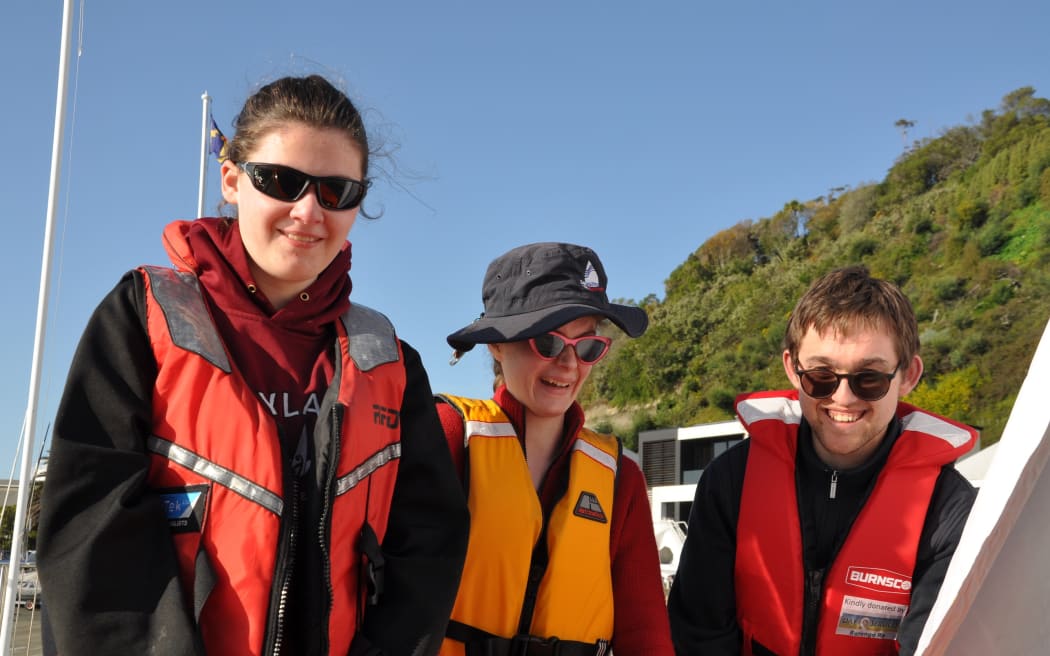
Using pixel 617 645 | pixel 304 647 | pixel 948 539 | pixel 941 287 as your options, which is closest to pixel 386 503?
pixel 304 647

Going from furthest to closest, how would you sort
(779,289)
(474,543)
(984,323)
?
(779,289) → (984,323) → (474,543)

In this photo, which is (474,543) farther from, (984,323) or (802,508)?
(984,323)

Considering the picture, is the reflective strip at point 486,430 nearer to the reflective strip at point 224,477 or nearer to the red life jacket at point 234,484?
the red life jacket at point 234,484

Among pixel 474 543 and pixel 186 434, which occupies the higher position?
pixel 186 434

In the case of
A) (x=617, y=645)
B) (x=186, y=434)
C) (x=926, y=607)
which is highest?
(x=186, y=434)

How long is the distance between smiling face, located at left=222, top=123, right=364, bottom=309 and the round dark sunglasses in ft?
2.78

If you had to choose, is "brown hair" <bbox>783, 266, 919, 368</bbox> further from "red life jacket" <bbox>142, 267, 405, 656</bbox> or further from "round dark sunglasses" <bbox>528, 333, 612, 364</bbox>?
"red life jacket" <bbox>142, 267, 405, 656</bbox>

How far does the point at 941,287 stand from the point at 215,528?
62.1 metres

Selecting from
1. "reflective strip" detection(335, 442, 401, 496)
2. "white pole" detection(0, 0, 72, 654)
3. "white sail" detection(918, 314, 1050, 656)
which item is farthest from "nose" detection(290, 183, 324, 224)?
"white pole" detection(0, 0, 72, 654)

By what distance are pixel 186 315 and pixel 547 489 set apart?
144 centimetres

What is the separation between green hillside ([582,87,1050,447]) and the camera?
51.0 meters

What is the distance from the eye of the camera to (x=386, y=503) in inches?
89.9

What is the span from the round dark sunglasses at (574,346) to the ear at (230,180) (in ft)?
3.43

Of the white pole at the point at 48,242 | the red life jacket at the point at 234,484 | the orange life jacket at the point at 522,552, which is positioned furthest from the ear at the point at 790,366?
the white pole at the point at 48,242
